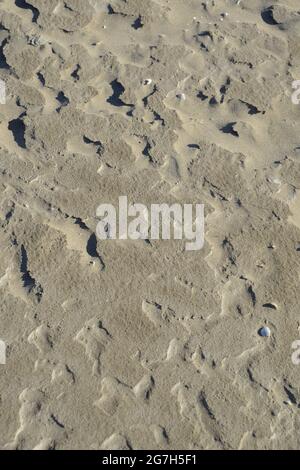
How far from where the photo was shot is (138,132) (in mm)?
4016

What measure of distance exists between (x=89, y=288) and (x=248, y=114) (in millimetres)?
1445

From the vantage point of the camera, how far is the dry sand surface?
10.1 feet

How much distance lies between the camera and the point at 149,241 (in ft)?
11.8

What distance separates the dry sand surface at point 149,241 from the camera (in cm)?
307

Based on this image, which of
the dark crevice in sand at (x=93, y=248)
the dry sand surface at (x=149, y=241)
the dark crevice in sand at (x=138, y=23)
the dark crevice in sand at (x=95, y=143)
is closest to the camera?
the dry sand surface at (x=149, y=241)

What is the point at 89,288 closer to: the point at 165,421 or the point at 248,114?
the point at 165,421

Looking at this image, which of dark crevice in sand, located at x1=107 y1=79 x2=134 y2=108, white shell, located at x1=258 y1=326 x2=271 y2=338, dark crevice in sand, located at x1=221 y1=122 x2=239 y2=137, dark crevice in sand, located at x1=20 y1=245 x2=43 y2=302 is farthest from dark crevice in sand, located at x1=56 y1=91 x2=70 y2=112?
white shell, located at x1=258 y1=326 x2=271 y2=338

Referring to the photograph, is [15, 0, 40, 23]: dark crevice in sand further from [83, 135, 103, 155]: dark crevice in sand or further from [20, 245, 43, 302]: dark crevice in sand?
[20, 245, 43, 302]: dark crevice in sand

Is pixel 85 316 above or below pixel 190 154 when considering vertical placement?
below

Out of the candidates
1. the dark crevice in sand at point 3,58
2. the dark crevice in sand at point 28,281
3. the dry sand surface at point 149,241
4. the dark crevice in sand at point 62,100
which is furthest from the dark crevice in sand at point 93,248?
the dark crevice in sand at point 3,58

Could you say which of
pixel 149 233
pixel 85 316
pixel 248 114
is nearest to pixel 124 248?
pixel 149 233

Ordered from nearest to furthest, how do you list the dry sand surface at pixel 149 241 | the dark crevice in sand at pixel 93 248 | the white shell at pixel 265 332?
the dry sand surface at pixel 149 241 → the white shell at pixel 265 332 → the dark crevice in sand at pixel 93 248

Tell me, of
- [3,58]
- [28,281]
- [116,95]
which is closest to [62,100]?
[116,95]

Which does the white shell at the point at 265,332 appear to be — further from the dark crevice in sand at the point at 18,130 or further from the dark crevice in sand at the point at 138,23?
the dark crevice in sand at the point at 138,23
